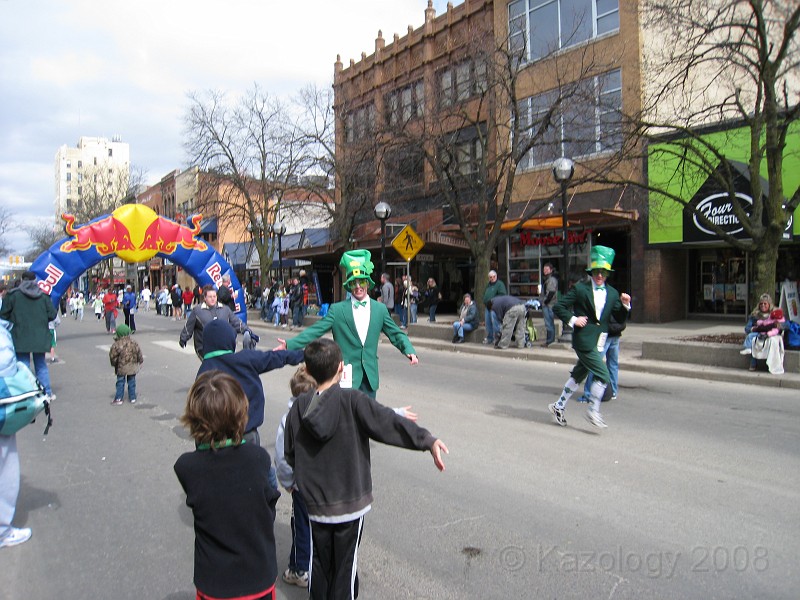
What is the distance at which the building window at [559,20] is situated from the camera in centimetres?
2003

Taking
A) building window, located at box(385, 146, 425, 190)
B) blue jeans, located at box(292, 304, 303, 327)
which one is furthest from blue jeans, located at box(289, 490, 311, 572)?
blue jeans, located at box(292, 304, 303, 327)

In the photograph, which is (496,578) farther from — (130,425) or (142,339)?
(142,339)

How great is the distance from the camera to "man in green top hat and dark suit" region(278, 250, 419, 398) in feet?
16.7

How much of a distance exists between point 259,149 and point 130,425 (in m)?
22.5

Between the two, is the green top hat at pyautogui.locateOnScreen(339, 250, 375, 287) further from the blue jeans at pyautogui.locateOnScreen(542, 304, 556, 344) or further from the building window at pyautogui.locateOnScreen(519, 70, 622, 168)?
the blue jeans at pyautogui.locateOnScreen(542, 304, 556, 344)

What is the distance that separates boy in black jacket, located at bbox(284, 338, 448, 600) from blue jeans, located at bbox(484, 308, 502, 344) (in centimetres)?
1236

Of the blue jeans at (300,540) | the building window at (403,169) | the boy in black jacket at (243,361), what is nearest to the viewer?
the blue jeans at (300,540)

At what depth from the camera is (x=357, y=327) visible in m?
5.13

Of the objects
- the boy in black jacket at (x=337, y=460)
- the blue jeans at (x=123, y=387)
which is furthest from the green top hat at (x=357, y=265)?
the blue jeans at (x=123, y=387)

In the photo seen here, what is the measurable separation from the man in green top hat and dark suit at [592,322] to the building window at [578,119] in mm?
6548

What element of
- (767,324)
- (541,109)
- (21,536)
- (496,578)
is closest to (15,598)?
(21,536)

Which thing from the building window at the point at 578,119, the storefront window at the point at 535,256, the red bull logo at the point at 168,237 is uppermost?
the building window at the point at 578,119

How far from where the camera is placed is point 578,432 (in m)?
6.95

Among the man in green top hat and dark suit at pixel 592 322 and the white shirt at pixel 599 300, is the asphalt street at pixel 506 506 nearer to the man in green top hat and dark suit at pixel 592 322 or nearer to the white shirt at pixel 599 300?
the man in green top hat and dark suit at pixel 592 322
